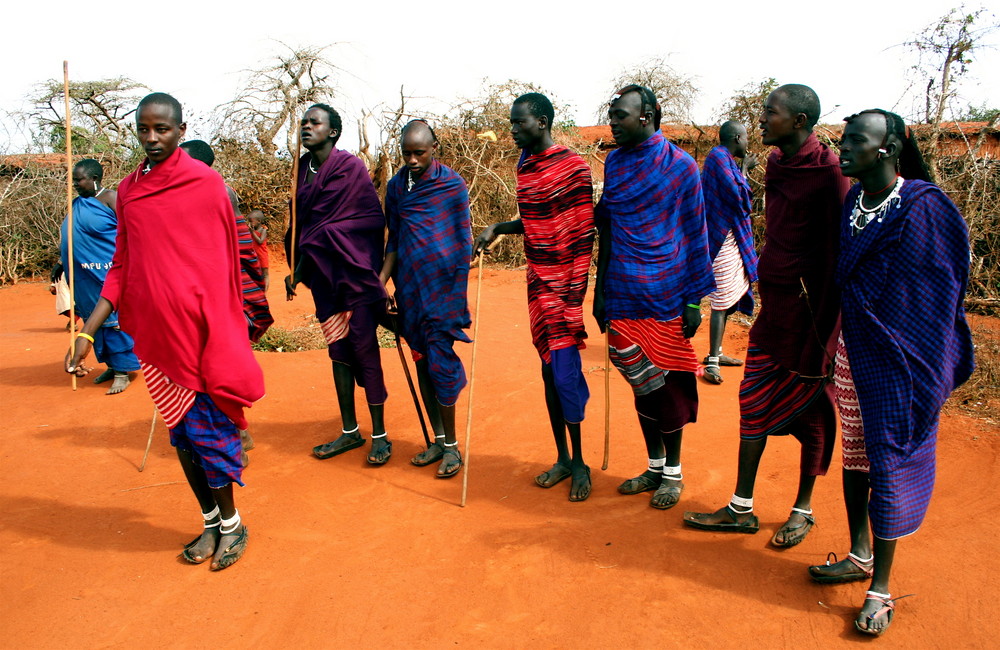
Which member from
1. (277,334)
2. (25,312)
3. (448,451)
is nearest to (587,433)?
(448,451)

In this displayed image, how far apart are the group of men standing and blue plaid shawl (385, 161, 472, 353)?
1cm

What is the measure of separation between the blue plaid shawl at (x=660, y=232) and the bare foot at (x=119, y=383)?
480 centimetres

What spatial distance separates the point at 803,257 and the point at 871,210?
0.42 meters

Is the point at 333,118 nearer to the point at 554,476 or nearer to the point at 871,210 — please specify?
the point at 554,476

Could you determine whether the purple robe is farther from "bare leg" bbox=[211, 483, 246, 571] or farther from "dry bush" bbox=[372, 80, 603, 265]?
"dry bush" bbox=[372, 80, 603, 265]

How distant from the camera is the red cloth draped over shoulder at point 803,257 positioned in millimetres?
2979

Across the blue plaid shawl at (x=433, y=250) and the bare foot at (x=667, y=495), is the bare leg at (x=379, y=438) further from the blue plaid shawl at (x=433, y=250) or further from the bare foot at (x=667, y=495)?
the bare foot at (x=667, y=495)

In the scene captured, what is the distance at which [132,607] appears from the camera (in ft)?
9.87

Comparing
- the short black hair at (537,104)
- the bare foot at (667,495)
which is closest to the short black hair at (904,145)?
the short black hair at (537,104)

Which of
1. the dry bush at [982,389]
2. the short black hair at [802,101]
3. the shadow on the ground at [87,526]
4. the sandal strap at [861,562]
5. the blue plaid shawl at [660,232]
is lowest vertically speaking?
the shadow on the ground at [87,526]

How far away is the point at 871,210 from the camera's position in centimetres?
267

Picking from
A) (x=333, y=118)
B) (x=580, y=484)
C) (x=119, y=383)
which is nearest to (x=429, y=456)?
(x=580, y=484)

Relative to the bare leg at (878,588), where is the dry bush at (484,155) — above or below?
above

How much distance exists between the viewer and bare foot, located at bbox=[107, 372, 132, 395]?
614 centimetres
